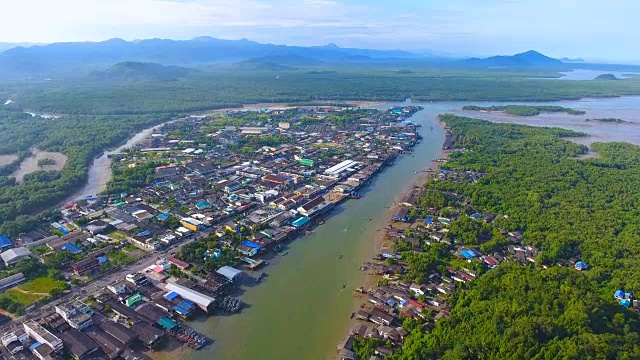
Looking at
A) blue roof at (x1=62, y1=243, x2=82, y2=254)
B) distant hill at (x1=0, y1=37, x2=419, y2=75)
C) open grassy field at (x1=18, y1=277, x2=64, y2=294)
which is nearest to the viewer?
open grassy field at (x1=18, y1=277, x2=64, y2=294)

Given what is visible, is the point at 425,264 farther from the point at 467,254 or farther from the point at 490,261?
the point at 490,261

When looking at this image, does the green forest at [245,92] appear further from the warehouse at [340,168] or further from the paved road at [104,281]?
the paved road at [104,281]

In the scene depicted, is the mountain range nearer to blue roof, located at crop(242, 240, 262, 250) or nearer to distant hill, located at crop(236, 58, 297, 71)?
distant hill, located at crop(236, 58, 297, 71)

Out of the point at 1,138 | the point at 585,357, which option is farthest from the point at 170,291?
the point at 1,138

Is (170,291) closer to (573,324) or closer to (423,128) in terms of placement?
(573,324)

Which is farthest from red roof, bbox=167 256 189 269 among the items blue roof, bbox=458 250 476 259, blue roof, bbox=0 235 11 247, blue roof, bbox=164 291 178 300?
blue roof, bbox=458 250 476 259
